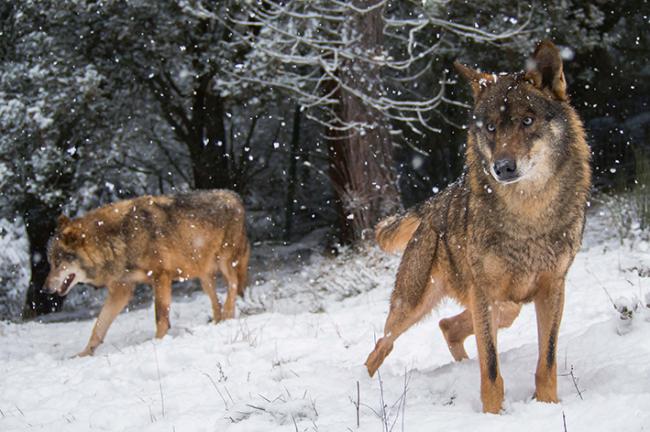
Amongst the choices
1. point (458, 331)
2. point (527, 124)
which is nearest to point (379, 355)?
point (458, 331)

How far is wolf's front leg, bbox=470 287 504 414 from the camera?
12.7 ft

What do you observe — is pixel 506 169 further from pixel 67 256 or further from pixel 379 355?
pixel 67 256

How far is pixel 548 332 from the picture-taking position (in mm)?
4016

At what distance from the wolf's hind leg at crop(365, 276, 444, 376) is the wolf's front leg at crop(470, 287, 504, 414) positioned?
2.36 ft

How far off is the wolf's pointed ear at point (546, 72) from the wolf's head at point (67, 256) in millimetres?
6703

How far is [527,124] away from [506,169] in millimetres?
379

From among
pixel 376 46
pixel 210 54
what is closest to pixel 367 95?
pixel 376 46

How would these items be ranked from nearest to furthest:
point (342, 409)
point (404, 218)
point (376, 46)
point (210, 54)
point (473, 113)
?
point (342, 409) < point (473, 113) < point (404, 218) < point (376, 46) < point (210, 54)

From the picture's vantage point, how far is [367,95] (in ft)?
39.7

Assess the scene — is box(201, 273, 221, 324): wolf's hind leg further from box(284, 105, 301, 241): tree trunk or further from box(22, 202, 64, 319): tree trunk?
box(284, 105, 301, 241): tree trunk

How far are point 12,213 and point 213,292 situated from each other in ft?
18.5

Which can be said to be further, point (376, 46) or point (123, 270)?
point (376, 46)

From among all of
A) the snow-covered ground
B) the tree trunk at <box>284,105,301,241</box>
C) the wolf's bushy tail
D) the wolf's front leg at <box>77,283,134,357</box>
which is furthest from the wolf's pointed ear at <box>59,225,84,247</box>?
the tree trunk at <box>284,105,301,241</box>

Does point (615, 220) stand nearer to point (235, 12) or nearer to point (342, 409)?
point (342, 409)
